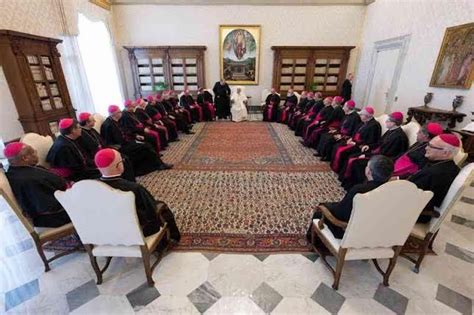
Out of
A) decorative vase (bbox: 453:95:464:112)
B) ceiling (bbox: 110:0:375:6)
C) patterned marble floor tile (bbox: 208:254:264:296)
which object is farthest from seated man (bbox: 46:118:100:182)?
ceiling (bbox: 110:0:375:6)

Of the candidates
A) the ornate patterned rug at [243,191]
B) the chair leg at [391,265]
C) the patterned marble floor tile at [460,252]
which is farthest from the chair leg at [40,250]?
the patterned marble floor tile at [460,252]

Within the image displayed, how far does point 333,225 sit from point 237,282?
97 centimetres

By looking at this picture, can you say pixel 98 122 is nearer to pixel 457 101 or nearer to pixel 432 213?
pixel 432 213

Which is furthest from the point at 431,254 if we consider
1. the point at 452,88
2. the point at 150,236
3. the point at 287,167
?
the point at 452,88

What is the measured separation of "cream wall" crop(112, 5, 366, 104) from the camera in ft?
26.1

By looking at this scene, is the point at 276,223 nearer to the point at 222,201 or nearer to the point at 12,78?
the point at 222,201

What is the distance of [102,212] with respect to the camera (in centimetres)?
153

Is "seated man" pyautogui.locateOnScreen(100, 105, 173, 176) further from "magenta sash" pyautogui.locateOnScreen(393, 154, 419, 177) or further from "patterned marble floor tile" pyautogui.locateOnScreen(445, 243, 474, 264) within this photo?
"patterned marble floor tile" pyautogui.locateOnScreen(445, 243, 474, 264)

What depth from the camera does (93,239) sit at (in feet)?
5.52

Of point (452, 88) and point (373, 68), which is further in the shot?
point (373, 68)

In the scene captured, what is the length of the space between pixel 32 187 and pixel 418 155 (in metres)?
3.85

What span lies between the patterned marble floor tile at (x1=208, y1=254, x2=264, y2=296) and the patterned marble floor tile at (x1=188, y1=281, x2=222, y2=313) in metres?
0.04

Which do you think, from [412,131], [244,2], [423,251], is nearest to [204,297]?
[423,251]

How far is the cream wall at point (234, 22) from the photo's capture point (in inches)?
313
